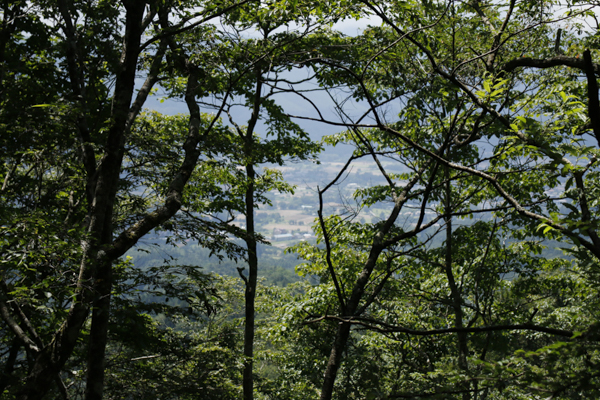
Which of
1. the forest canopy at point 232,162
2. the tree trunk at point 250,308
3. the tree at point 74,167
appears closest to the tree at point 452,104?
the forest canopy at point 232,162

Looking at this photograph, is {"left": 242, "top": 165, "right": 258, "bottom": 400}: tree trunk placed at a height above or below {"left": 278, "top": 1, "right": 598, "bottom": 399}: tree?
below

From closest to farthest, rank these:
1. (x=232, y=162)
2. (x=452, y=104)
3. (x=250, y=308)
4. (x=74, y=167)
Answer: (x=452, y=104)
(x=74, y=167)
(x=232, y=162)
(x=250, y=308)

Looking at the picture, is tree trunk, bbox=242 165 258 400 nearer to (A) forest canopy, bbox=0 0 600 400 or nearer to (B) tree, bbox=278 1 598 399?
(A) forest canopy, bbox=0 0 600 400

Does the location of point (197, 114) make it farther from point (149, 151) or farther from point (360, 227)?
point (360, 227)

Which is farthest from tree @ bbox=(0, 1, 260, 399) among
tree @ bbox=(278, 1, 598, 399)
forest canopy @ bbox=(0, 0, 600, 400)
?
tree @ bbox=(278, 1, 598, 399)

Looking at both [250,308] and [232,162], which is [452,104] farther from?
[250,308]

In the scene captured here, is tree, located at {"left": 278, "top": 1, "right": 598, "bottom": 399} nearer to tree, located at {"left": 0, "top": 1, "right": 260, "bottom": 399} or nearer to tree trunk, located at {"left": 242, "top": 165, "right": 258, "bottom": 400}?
tree trunk, located at {"left": 242, "top": 165, "right": 258, "bottom": 400}

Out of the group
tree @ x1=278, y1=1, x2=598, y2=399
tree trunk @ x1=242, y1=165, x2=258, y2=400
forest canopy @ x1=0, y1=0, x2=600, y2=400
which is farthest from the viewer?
tree trunk @ x1=242, y1=165, x2=258, y2=400

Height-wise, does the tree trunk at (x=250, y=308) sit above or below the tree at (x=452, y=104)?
below

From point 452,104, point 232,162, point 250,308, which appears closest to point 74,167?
point 232,162

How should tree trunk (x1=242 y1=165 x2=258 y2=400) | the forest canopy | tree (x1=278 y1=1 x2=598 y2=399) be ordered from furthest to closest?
tree trunk (x1=242 y1=165 x2=258 y2=400)
tree (x1=278 y1=1 x2=598 y2=399)
the forest canopy

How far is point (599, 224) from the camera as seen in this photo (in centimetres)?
177

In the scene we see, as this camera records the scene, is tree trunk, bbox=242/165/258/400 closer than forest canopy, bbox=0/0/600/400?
No

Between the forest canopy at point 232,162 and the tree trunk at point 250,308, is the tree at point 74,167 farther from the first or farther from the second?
the tree trunk at point 250,308
